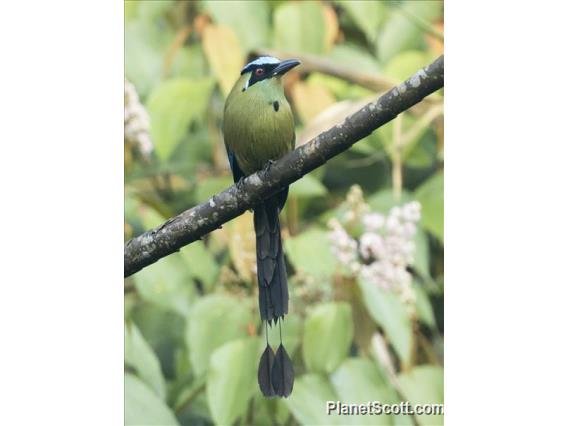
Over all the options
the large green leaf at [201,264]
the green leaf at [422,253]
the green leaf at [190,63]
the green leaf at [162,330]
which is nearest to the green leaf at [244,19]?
the green leaf at [190,63]

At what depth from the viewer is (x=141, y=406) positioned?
3.16 meters

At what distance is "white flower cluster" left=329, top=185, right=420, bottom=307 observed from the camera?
127 inches

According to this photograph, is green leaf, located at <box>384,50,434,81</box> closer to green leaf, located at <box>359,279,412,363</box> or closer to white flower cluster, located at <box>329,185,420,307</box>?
white flower cluster, located at <box>329,185,420,307</box>

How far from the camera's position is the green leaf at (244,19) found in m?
3.30

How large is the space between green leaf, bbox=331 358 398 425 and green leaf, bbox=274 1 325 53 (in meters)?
1.13

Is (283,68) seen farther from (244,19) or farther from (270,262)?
(270,262)

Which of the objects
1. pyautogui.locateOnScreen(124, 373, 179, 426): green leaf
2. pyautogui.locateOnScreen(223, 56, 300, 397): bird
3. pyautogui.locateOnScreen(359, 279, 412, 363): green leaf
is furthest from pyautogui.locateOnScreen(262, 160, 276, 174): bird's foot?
pyautogui.locateOnScreen(124, 373, 179, 426): green leaf

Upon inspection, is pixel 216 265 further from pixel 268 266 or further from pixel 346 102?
pixel 346 102

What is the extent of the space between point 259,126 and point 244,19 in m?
0.63

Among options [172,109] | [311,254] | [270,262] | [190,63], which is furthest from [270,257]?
[190,63]

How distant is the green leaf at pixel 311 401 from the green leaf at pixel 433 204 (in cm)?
65

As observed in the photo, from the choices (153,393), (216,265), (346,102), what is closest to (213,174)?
(216,265)

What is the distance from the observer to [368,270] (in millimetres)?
3232
